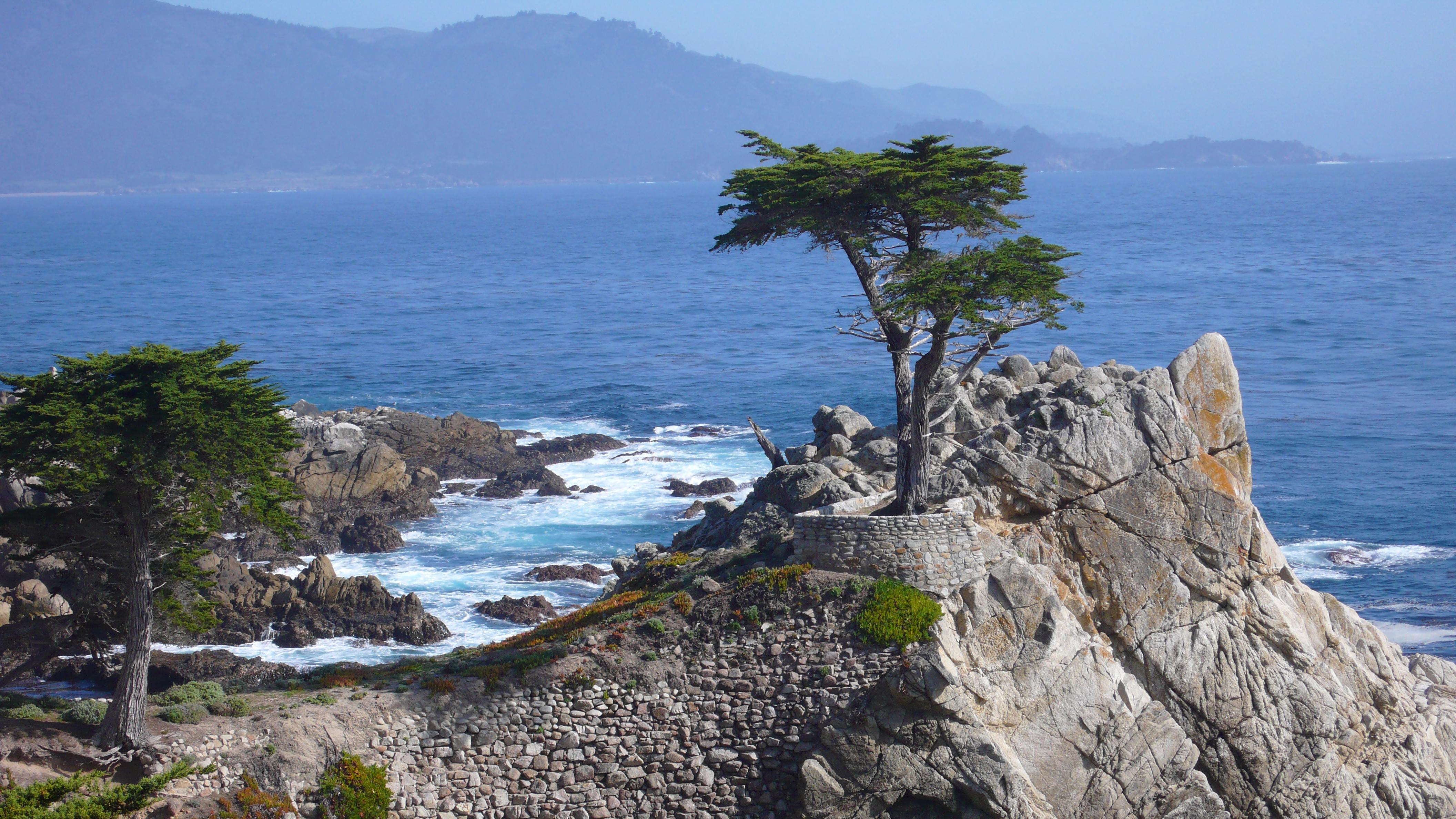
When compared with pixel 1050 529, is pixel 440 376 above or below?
below

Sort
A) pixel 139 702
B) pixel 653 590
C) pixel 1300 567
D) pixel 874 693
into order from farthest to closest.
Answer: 1. pixel 1300 567
2. pixel 653 590
3. pixel 874 693
4. pixel 139 702

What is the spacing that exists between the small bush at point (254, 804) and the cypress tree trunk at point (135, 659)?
1.90 m

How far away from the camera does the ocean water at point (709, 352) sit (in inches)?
1777

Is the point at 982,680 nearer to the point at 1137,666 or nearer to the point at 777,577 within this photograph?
the point at 1137,666

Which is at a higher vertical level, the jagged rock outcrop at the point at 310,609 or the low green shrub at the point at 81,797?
the low green shrub at the point at 81,797

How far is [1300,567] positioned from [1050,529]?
21719 mm

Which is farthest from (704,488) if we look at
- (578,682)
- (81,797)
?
(81,797)

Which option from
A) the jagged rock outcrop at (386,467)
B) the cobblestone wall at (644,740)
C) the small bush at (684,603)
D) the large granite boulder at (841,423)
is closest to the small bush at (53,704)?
the cobblestone wall at (644,740)

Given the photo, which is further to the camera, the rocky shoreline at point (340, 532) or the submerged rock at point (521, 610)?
the submerged rock at point (521, 610)

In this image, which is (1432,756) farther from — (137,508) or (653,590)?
(137,508)

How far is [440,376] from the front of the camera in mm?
78875

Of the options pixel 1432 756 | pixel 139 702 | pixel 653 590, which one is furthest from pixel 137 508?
pixel 1432 756

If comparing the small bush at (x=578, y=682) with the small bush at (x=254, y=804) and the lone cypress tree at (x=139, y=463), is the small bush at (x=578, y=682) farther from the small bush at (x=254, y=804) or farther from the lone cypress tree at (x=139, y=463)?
the lone cypress tree at (x=139, y=463)

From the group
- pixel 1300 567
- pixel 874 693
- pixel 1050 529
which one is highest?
pixel 1050 529
